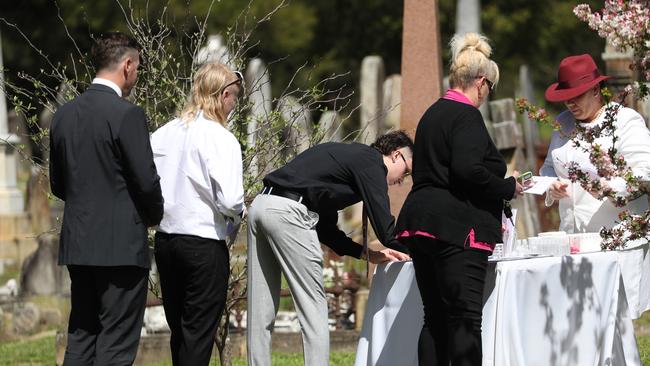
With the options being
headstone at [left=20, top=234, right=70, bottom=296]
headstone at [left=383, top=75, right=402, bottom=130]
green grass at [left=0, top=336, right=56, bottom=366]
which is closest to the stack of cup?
green grass at [left=0, top=336, right=56, bottom=366]

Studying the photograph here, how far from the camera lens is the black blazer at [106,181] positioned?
19.9 ft

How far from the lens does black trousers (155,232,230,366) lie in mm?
6496

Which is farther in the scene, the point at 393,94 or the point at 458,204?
the point at 393,94

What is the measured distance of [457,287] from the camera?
6348mm

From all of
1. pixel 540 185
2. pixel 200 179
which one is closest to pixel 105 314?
pixel 200 179

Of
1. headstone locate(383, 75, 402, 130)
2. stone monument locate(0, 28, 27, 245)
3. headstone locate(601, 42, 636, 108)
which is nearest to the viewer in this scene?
headstone locate(601, 42, 636, 108)

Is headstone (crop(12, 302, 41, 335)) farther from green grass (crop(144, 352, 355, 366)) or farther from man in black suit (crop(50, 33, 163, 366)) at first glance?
man in black suit (crop(50, 33, 163, 366))

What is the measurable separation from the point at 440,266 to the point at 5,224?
11.8 metres

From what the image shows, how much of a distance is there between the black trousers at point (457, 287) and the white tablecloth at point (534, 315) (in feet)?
1.11

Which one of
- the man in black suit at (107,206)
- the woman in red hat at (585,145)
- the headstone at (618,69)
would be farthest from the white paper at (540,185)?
the headstone at (618,69)

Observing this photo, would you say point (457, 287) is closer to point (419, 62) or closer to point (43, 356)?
point (419, 62)

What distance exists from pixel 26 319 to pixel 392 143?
5.97m

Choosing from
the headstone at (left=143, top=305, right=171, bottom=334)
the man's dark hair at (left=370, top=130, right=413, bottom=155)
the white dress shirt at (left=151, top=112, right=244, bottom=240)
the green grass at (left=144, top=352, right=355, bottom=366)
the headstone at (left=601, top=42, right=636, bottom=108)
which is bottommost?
the green grass at (left=144, top=352, right=355, bottom=366)

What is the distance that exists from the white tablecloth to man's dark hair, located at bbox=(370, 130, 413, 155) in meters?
0.67
